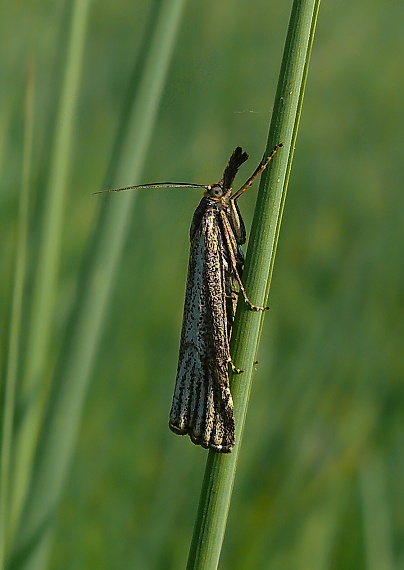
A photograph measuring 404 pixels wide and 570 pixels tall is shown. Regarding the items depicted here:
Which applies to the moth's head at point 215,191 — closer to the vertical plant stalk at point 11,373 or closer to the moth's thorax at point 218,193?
the moth's thorax at point 218,193

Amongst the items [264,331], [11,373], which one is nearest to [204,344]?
[11,373]

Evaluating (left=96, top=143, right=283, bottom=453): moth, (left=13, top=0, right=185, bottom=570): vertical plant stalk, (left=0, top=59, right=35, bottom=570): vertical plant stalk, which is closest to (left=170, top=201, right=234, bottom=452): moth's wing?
(left=96, top=143, right=283, bottom=453): moth

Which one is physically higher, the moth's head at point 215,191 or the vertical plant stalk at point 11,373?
the moth's head at point 215,191

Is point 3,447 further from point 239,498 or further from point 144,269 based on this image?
point 144,269

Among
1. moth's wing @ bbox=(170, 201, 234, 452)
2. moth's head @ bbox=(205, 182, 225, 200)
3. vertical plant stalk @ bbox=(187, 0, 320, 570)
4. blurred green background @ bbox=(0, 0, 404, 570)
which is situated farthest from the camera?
blurred green background @ bbox=(0, 0, 404, 570)

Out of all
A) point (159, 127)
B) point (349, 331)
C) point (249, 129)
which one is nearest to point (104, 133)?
point (159, 127)

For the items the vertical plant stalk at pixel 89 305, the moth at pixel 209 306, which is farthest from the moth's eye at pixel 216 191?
the vertical plant stalk at pixel 89 305

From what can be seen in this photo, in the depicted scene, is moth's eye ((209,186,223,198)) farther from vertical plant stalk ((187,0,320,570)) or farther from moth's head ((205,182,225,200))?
vertical plant stalk ((187,0,320,570))
